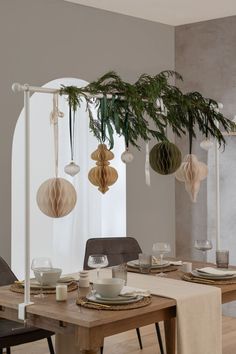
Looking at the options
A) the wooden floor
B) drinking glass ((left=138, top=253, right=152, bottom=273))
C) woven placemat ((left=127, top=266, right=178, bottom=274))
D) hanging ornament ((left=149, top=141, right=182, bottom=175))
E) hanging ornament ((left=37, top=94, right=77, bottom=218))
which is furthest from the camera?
the wooden floor

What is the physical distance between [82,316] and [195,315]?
2.03ft

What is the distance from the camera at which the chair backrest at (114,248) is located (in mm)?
4395

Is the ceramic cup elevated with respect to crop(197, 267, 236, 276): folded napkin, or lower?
elevated

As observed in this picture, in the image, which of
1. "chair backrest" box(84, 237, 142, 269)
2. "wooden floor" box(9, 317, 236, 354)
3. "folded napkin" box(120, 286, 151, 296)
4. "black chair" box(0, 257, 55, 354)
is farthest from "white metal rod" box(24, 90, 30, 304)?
"wooden floor" box(9, 317, 236, 354)

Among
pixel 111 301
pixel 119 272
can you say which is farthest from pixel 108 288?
pixel 119 272

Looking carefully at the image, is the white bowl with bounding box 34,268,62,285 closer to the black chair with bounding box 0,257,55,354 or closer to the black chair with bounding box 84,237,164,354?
the black chair with bounding box 0,257,55,354

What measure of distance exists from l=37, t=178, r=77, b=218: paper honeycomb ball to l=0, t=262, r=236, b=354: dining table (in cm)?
41

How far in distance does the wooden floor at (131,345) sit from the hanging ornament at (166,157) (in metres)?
1.80

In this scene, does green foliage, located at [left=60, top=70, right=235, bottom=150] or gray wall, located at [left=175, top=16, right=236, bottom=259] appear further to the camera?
gray wall, located at [left=175, top=16, right=236, bottom=259]

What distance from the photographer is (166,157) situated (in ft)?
10.9

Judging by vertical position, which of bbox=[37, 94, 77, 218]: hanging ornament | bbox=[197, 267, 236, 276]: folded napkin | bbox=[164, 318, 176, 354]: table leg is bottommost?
bbox=[164, 318, 176, 354]: table leg

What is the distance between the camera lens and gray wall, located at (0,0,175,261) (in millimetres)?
4770

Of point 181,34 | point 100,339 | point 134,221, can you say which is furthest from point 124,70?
point 100,339

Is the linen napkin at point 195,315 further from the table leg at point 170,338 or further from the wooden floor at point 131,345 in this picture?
the wooden floor at point 131,345
